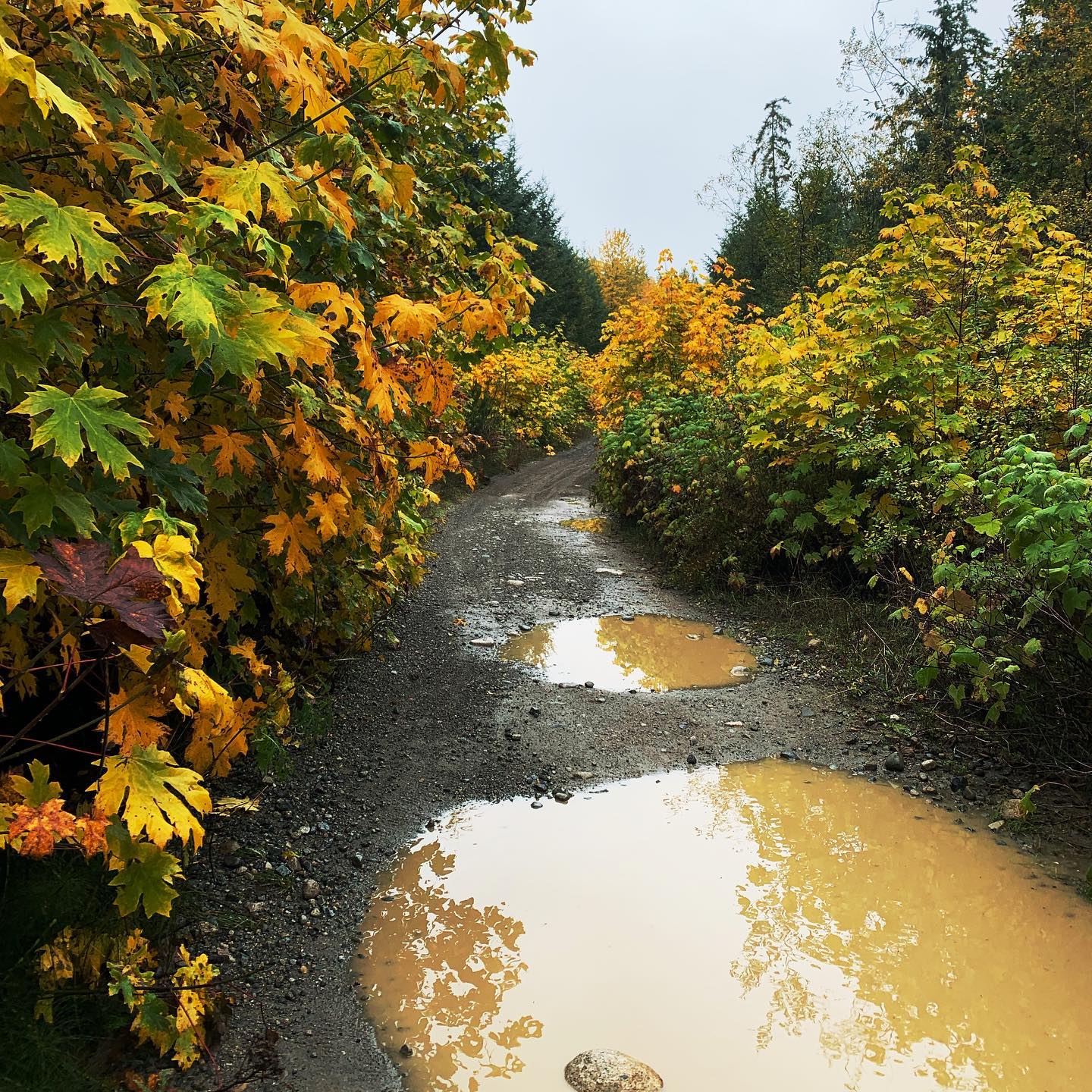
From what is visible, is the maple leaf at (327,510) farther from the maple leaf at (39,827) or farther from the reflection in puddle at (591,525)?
the reflection in puddle at (591,525)

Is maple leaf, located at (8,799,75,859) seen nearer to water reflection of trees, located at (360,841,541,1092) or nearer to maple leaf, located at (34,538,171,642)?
maple leaf, located at (34,538,171,642)

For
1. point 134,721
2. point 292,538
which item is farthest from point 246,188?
point 134,721

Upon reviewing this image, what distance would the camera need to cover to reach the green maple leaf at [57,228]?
156 cm

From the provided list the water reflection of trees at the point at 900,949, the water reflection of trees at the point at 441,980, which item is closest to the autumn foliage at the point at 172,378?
the water reflection of trees at the point at 441,980

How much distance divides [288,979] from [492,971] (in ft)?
2.16

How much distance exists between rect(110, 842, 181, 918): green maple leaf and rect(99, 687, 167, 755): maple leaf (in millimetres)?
234

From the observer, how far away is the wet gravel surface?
237 cm

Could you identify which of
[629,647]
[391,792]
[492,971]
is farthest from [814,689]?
[492,971]

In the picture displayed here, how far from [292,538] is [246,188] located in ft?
3.95

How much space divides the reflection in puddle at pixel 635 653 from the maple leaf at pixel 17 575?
12.4ft

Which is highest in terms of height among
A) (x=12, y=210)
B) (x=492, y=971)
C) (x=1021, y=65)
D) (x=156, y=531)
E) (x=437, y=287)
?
(x=1021, y=65)

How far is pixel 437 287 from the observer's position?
15.6ft

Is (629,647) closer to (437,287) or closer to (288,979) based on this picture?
(437,287)

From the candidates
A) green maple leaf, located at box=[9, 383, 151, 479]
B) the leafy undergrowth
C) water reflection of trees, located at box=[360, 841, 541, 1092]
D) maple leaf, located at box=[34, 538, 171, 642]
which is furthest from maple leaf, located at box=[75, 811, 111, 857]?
the leafy undergrowth
